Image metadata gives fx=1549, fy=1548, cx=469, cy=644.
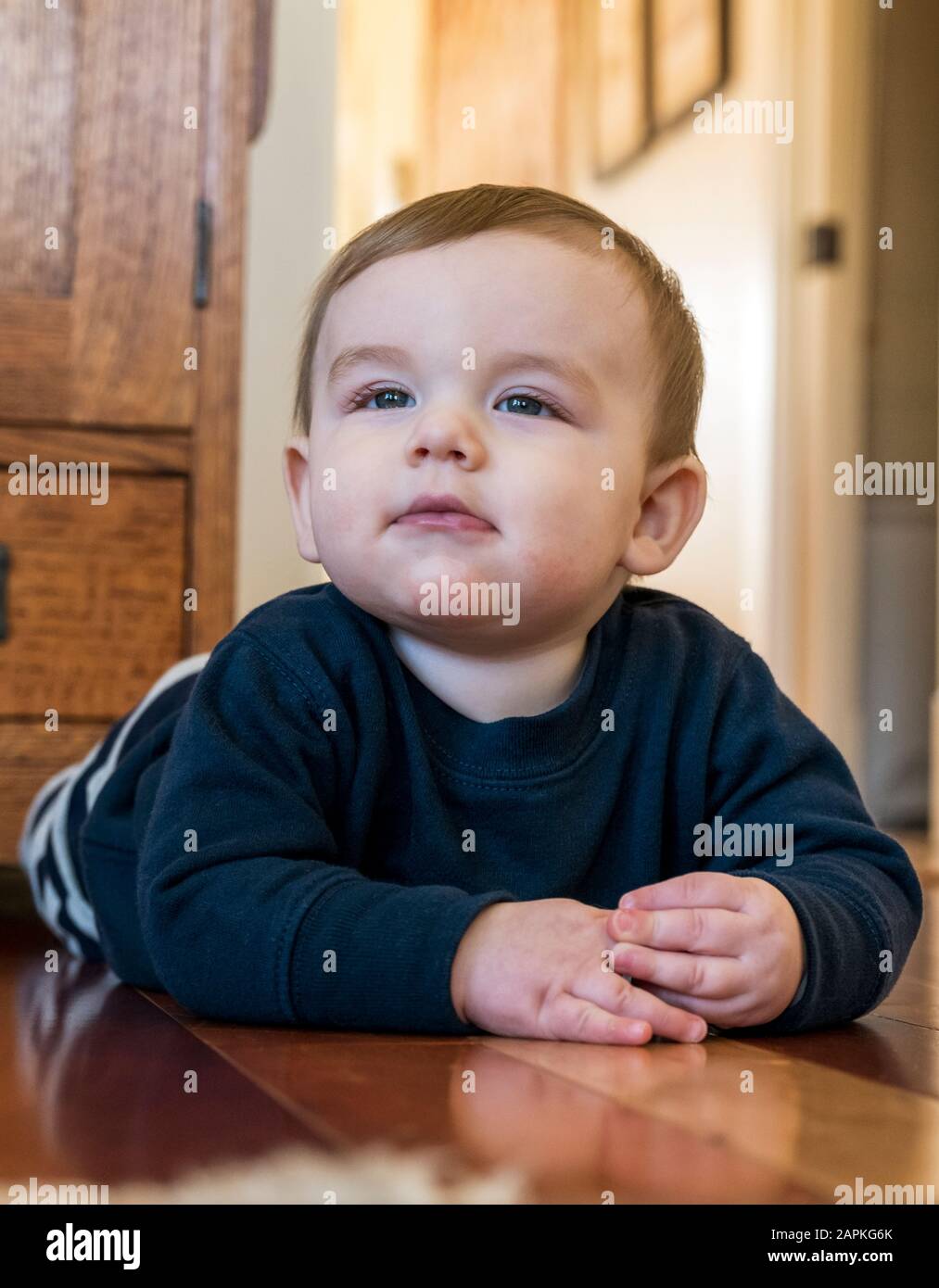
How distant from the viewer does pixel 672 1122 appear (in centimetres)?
58

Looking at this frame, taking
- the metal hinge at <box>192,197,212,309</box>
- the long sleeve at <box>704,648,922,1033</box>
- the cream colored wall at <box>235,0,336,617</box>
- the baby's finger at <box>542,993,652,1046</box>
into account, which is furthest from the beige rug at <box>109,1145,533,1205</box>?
the cream colored wall at <box>235,0,336,617</box>

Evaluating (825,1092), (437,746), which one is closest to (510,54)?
(437,746)

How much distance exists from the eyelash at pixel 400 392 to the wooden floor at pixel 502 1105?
0.36 meters

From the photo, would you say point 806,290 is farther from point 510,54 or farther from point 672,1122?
point 672,1122

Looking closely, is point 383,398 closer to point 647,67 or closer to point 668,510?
point 668,510

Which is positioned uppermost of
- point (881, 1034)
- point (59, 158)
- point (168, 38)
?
point (168, 38)

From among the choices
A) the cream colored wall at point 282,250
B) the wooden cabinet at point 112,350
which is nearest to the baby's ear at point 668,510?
the wooden cabinet at point 112,350

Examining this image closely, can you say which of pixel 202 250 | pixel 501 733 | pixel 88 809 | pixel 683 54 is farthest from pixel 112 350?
pixel 683 54

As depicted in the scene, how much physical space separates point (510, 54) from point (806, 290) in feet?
5.11

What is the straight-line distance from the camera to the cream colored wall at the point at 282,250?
177cm

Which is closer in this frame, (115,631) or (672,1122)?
(672,1122)
